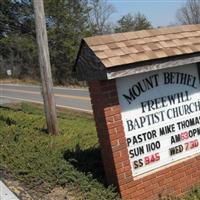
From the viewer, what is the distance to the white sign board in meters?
6.10

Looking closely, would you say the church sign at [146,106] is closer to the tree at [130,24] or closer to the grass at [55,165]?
the grass at [55,165]

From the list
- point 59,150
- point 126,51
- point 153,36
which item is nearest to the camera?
point 126,51

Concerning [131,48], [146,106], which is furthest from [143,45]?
[146,106]

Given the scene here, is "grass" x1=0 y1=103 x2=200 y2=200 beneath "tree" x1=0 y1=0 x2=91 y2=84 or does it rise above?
beneath

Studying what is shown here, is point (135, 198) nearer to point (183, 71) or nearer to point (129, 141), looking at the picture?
point (129, 141)

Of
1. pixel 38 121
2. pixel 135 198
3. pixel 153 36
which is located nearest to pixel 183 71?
pixel 153 36

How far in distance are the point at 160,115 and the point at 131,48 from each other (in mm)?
1054

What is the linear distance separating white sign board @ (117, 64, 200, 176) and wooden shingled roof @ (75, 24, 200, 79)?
0.34 meters

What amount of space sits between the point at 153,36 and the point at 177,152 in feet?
5.56

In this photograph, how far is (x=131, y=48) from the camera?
601cm

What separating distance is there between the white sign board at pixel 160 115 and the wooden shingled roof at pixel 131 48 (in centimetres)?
34

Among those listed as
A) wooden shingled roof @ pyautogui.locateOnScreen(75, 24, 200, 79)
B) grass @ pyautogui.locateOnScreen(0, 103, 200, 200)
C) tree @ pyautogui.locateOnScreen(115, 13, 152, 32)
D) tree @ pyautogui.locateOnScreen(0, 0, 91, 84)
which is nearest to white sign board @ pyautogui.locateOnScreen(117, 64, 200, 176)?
wooden shingled roof @ pyautogui.locateOnScreen(75, 24, 200, 79)

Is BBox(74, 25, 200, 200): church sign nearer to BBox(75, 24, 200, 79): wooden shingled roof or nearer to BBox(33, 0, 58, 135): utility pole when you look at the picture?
BBox(75, 24, 200, 79): wooden shingled roof

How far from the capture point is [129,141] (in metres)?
6.07
